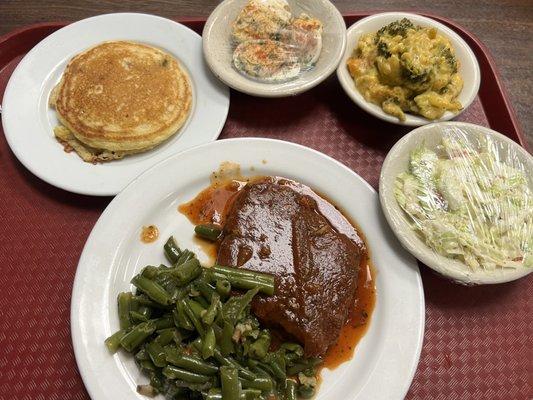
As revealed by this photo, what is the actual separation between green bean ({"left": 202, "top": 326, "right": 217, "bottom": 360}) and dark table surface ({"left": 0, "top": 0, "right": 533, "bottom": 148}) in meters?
2.65

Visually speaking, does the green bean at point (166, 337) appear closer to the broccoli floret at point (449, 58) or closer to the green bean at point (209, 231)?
the green bean at point (209, 231)

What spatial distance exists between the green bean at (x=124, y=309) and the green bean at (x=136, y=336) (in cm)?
12

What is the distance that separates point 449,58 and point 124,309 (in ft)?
8.20

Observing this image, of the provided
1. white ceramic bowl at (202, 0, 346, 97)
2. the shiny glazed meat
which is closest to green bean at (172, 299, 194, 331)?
the shiny glazed meat

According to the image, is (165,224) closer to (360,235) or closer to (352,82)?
(360,235)

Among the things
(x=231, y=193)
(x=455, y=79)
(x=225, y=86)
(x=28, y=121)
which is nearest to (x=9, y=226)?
(x=28, y=121)

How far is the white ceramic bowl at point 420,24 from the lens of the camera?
9.50ft

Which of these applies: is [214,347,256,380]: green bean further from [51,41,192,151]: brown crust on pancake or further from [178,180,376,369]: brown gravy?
[51,41,192,151]: brown crust on pancake

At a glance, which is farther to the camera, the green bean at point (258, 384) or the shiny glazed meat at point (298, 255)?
the shiny glazed meat at point (298, 255)

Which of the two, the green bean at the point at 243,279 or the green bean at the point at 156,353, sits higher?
the green bean at the point at 243,279

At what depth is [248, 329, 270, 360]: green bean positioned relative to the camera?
218cm

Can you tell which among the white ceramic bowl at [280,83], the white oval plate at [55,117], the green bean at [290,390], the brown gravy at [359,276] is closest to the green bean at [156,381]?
the green bean at [290,390]

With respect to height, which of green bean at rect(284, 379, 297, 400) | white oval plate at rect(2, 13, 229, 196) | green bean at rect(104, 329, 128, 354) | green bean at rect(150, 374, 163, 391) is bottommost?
green bean at rect(284, 379, 297, 400)

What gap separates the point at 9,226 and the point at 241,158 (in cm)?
148
